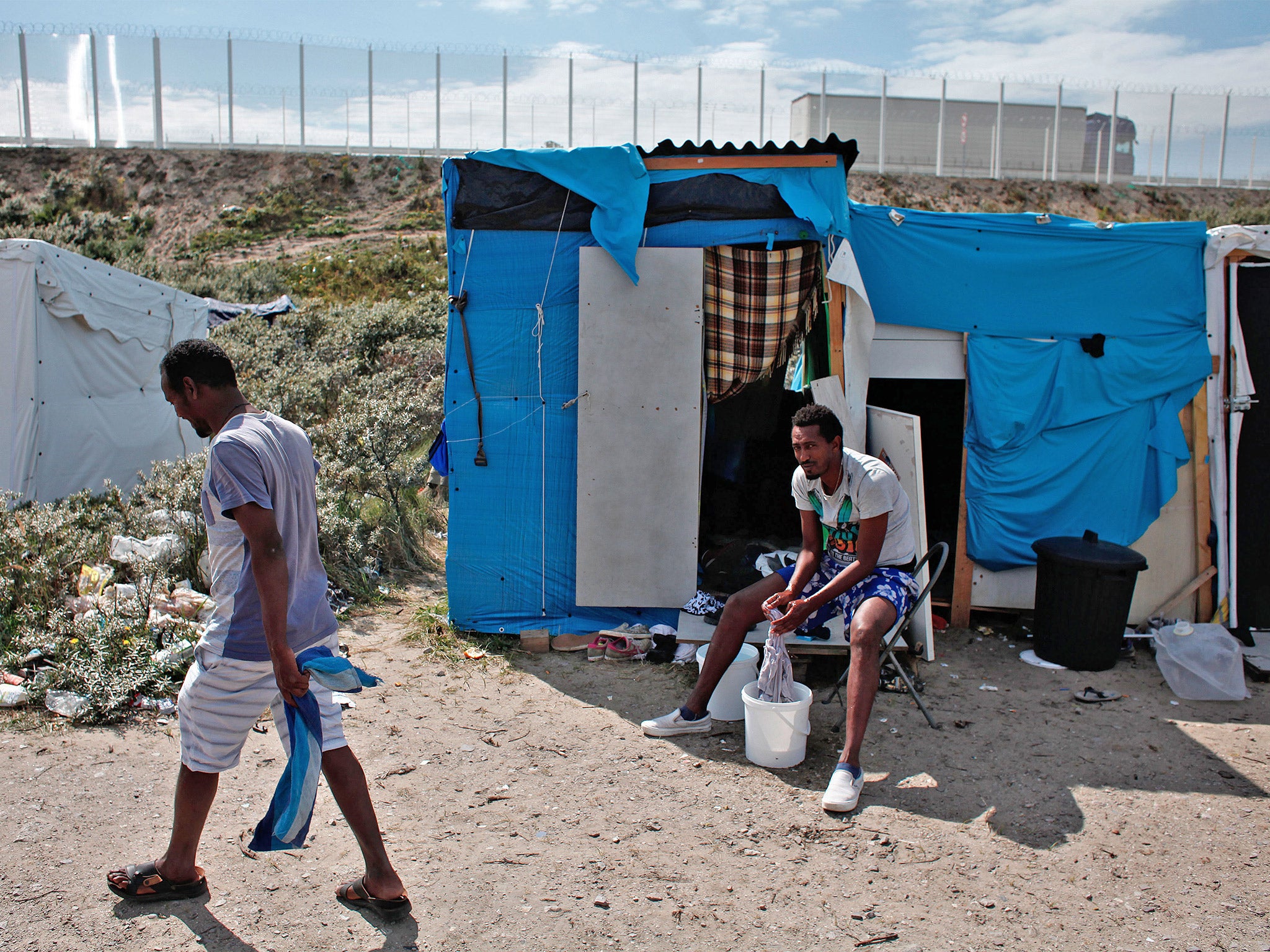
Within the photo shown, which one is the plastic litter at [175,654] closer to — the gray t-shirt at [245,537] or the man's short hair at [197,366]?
the gray t-shirt at [245,537]

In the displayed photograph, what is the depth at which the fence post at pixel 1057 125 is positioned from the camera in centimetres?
3462

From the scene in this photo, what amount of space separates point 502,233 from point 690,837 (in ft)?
12.1

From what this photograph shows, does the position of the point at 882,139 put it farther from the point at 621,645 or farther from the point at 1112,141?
the point at 621,645

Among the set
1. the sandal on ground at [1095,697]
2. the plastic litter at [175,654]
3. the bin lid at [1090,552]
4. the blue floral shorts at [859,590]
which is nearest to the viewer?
the blue floral shorts at [859,590]

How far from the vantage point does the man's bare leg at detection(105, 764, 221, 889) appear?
2.80 m

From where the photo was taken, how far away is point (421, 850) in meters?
3.39

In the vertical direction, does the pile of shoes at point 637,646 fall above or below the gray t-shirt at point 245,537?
below

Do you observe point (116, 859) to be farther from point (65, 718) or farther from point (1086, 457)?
point (1086, 457)

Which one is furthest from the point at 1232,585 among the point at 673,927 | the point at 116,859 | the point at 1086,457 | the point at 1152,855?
the point at 116,859

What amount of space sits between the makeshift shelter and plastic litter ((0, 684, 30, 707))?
2.32 meters

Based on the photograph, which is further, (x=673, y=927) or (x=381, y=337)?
→ (x=381, y=337)

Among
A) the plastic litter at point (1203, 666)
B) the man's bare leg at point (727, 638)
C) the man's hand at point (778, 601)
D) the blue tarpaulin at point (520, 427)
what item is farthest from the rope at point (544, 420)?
the plastic litter at point (1203, 666)

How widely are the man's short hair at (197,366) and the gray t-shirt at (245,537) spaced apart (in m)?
0.14

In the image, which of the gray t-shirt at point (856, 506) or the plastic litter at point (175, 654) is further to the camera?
the plastic litter at point (175, 654)
